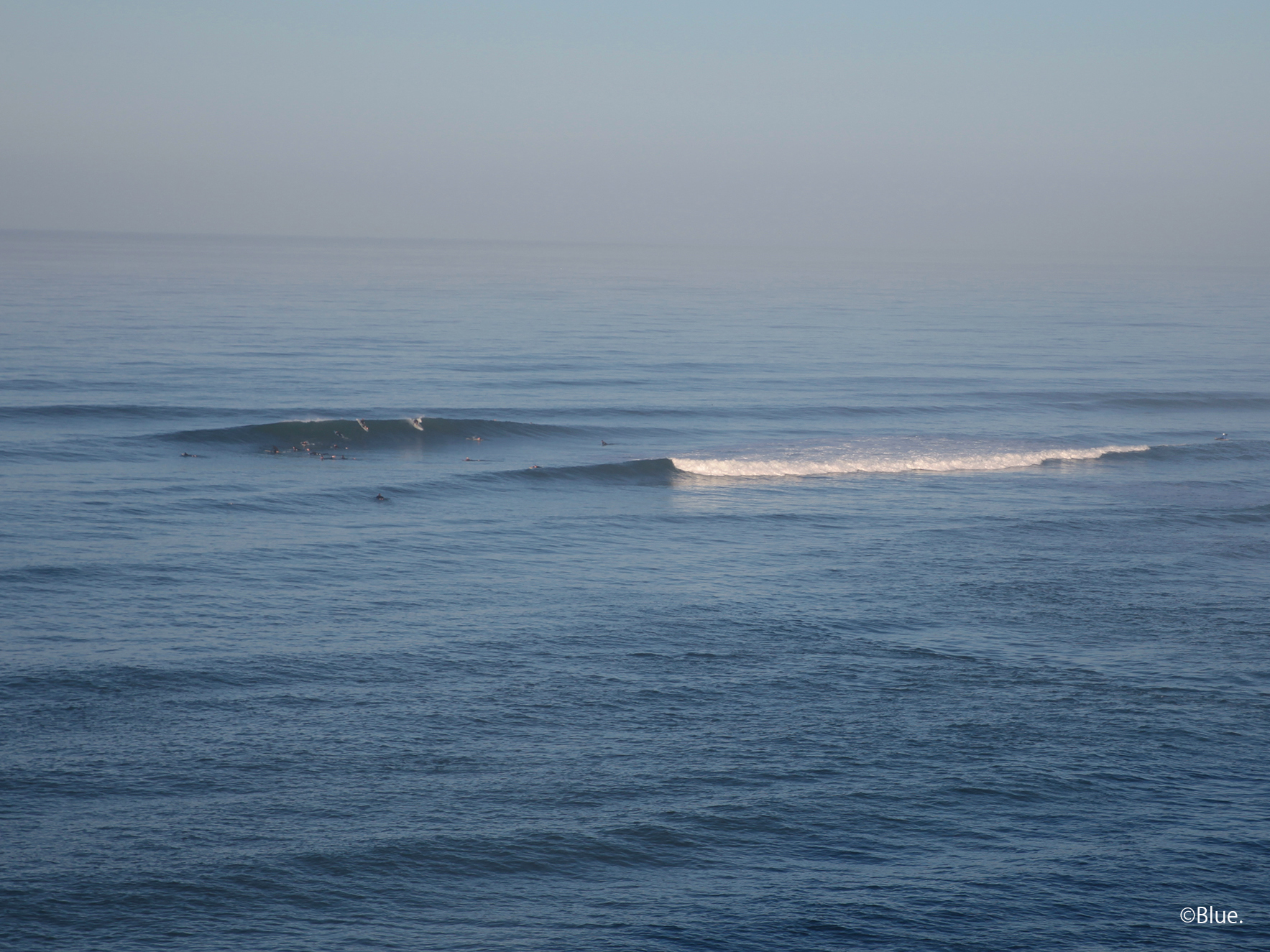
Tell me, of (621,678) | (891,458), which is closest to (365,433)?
(891,458)

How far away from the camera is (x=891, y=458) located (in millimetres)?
36500

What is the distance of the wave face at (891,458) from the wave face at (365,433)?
7.76m

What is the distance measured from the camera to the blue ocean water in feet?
36.5

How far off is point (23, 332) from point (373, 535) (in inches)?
1799

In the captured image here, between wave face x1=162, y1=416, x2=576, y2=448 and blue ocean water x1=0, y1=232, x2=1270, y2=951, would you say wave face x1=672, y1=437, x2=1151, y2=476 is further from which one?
wave face x1=162, y1=416, x2=576, y2=448

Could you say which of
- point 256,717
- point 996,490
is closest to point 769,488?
point 996,490

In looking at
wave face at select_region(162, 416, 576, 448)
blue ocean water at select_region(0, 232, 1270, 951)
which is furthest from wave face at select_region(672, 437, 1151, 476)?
wave face at select_region(162, 416, 576, 448)

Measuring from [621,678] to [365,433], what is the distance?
2443cm

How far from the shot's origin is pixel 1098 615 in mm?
20078

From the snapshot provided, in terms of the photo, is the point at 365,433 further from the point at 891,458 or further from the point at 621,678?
the point at 621,678

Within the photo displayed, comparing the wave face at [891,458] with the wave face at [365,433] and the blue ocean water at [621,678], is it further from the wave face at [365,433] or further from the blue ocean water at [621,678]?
the wave face at [365,433]

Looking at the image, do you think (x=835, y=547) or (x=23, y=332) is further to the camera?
(x=23, y=332)

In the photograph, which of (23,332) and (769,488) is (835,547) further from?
(23,332)

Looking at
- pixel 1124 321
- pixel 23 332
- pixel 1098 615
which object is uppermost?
pixel 1124 321
